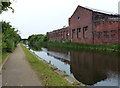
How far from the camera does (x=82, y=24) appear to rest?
38594 mm

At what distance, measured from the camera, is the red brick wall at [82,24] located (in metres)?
35.0

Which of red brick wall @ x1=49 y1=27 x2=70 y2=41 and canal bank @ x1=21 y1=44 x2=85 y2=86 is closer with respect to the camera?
canal bank @ x1=21 y1=44 x2=85 y2=86

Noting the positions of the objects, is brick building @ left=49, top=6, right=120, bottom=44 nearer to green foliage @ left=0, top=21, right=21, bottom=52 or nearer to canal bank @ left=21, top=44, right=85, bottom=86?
green foliage @ left=0, top=21, right=21, bottom=52

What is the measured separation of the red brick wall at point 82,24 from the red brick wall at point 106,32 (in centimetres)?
248

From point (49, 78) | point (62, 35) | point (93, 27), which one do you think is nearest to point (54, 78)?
point (49, 78)

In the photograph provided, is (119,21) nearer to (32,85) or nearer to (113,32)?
(113,32)

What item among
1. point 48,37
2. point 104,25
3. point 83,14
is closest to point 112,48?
point 104,25

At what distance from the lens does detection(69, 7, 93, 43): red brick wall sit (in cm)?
3497

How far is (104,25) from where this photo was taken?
29094 millimetres

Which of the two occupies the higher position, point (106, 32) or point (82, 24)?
point (82, 24)

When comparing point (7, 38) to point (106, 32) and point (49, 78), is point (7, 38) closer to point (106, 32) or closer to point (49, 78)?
point (49, 78)

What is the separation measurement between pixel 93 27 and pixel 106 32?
5024 millimetres

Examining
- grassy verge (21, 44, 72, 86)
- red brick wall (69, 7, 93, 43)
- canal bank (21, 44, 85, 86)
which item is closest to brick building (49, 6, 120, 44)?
red brick wall (69, 7, 93, 43)

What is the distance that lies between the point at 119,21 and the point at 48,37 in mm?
48682
